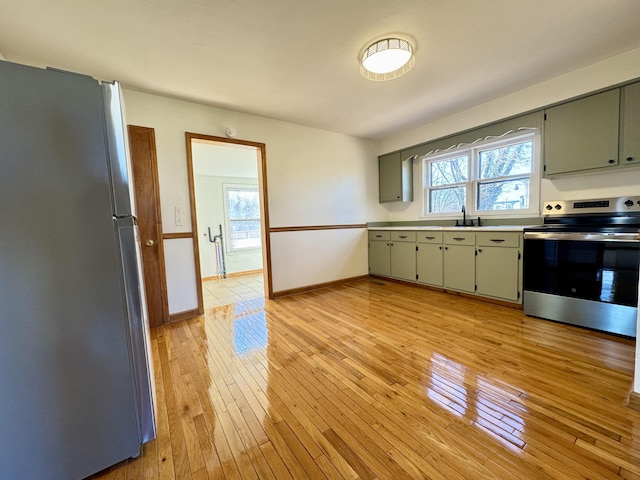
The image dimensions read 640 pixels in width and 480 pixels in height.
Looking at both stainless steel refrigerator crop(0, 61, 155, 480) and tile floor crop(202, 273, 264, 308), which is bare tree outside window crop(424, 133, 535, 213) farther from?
stainless steel refrigerator crop(0, 61, 155, 480)

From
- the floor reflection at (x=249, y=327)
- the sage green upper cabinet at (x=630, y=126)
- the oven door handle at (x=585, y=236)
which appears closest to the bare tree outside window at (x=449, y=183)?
the oven door handle at (x=585, y=236)

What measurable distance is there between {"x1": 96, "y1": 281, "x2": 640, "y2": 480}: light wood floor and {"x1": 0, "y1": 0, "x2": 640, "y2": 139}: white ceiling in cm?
237

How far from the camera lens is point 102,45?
1.90 m

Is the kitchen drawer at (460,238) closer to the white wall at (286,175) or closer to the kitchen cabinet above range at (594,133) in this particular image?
the kitchen cabinet above range at (594,133)

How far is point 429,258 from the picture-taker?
3.65 meters

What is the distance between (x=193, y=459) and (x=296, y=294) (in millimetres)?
2607

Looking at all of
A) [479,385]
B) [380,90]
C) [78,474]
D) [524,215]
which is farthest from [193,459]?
[524,215]

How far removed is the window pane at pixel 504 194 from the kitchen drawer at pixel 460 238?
2.08 ft

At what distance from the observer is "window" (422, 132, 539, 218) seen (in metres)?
3.10

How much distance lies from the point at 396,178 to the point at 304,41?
2.81 m

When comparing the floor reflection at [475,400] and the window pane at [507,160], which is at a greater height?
the window pane at [507,160]

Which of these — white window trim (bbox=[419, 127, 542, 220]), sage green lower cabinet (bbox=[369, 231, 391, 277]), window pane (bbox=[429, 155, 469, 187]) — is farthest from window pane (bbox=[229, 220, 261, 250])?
window pane (bbox=[429, 155, 469, 187])

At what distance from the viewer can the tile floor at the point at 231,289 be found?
3732 mm

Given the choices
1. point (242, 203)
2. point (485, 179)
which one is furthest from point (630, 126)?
point (242, 203)
